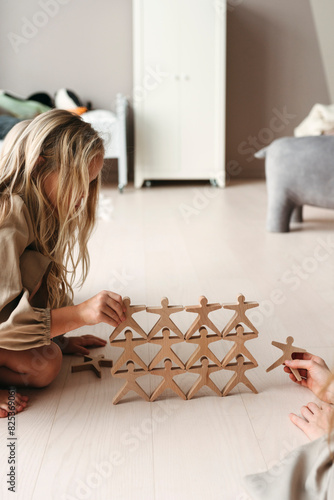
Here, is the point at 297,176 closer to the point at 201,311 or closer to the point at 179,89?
the point at 201,311

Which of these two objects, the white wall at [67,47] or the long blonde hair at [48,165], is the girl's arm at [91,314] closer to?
the long blonde hair at [48,165]

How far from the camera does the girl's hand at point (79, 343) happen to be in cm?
132

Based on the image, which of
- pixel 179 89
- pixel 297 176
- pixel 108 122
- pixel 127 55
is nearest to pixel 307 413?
pixel 297 176

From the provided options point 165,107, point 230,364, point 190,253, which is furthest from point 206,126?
point 230,364

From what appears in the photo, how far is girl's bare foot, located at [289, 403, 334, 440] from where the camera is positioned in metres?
0.98

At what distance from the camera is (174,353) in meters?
1.09

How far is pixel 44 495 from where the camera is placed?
2.76 ft

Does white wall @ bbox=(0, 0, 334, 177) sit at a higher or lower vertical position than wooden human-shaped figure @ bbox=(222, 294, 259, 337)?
higher

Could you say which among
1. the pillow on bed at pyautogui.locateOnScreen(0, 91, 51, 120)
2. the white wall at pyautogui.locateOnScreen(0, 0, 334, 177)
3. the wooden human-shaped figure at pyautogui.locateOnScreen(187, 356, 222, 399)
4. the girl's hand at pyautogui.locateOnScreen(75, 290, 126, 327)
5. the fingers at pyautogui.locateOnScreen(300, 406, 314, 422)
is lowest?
the fingers at pyautogui.locateOnScreen(300, 406, 314, 422)

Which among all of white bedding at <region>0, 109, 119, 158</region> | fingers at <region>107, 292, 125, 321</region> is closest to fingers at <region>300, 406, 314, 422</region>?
fingers at <region>107, 292, 125, 321</region>

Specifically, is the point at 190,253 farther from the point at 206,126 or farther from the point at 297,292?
the point at 206,126

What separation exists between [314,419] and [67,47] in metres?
3.64

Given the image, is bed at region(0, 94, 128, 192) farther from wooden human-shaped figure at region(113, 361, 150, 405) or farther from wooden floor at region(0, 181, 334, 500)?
wooden human-shaped figure at region(113, 361, 150, 405)

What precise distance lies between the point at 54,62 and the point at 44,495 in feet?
12.1
